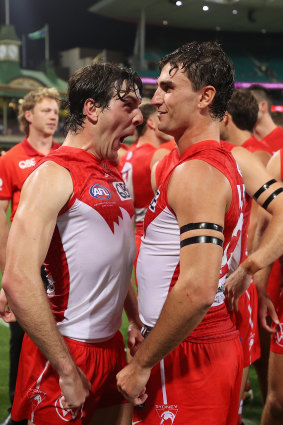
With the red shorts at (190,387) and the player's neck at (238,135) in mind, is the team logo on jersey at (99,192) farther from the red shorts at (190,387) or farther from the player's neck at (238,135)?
the player's neck at (238,135)

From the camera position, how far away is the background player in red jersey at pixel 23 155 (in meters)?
3.58

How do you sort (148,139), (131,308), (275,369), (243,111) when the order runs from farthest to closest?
(148,139) < (243,111) < (275,369) < (131,308)

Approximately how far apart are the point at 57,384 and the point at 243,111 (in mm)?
2322

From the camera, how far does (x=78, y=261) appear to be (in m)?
1.84

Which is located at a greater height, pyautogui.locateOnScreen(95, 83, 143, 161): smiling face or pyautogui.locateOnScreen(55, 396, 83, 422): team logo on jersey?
pyautogui.locateOnScreen(95, 83, 143, 161): smiling face

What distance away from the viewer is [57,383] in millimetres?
1850

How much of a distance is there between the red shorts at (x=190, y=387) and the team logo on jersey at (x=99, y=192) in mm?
628

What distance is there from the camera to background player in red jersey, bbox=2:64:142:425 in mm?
1666

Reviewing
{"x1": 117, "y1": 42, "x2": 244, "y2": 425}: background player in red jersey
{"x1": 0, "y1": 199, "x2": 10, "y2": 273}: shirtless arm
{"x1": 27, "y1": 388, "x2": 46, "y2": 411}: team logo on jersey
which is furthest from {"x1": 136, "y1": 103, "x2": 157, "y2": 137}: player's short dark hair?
{"x1": 27, "y1": 388, "x2": 46, "y2": 411}: team logo on jersey

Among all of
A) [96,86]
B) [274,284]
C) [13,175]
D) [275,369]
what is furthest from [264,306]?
[13,175]

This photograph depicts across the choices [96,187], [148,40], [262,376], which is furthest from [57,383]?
[148,40]

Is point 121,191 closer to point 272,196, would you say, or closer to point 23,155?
point 272,196

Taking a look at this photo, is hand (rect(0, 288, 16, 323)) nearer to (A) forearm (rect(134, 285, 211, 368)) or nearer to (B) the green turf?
(A) forearm (rect(134, 285, 211, 368))

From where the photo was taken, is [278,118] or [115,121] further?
[278,118]
